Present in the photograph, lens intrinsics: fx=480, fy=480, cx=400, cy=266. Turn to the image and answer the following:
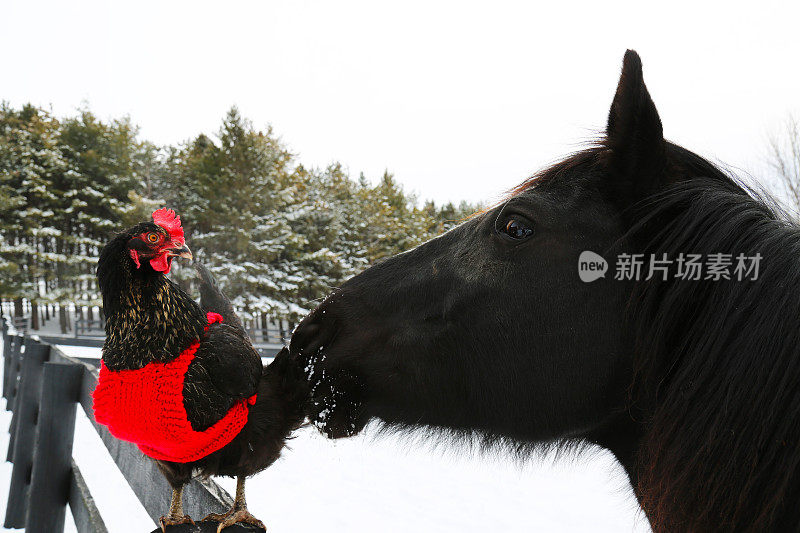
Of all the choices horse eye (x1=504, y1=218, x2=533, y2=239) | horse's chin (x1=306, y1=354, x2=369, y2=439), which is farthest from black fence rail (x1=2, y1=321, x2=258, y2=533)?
horse eye (x1=504, y1=218, x2=533, y2=239)

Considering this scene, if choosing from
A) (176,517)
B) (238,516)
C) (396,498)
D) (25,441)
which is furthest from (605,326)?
(25,441)

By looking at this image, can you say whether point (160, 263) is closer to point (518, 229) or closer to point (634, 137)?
point (518, 229)

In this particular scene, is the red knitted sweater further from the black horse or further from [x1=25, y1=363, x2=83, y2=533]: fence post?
[x1=25, y1=363, x2=83, y2=533]: fence post

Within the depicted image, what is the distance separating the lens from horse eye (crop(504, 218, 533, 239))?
136cm

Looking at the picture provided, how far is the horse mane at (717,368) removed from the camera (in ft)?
3.26

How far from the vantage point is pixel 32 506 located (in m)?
3.14

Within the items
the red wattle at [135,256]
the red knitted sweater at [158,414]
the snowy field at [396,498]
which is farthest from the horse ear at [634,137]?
the snowy field at [396,498]

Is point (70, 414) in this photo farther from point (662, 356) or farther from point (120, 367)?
point (662, 356)

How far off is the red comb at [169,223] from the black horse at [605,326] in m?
0.43

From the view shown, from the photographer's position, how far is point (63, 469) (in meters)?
3.21

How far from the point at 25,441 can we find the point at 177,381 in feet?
16.2

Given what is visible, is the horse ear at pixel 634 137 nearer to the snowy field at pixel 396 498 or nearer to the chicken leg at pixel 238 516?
the chicken leg at pixel 238 516

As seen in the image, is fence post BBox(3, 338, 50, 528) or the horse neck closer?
the horse neck

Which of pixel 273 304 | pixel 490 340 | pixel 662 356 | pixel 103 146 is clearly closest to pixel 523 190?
pixel 490 340
